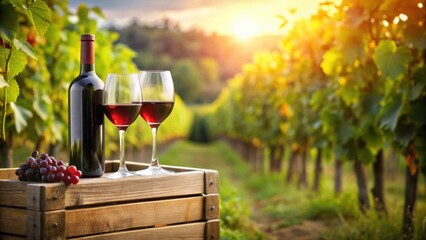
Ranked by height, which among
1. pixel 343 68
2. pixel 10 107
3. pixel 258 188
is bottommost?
pixel 258 188

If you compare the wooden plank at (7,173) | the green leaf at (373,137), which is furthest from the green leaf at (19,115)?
the green leaf at (373,137)

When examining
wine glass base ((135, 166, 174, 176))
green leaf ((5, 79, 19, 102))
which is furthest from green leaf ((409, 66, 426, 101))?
green leaf ((5, 79, 19, 102))

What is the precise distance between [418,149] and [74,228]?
3428 mm

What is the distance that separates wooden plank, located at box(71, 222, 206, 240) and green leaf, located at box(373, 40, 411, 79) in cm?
259

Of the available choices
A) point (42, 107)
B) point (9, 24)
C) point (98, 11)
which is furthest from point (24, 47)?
point (98, 11)

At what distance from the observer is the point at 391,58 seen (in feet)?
18.1

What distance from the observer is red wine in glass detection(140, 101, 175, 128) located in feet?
11.1

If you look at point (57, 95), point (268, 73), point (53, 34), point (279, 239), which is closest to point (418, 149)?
point (279, 239)

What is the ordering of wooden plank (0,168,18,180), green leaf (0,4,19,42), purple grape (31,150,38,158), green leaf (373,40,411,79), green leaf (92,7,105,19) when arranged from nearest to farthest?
green leaf (0,4,19,42) → purple grape (31,150,38,158) → wooden plank (0,168,18,180) → green leaf (373,40,411,79) → green leaf (92,7,105,19)

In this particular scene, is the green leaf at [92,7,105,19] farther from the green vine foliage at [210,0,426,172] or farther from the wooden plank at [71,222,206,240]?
the wooden plank at [71,222,206,240]

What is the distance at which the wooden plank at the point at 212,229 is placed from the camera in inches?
141

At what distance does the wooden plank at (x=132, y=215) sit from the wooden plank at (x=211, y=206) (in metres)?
0.03

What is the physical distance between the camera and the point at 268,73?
15453 millimetres

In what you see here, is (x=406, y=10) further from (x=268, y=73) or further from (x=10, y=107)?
(x=268, y=73)
